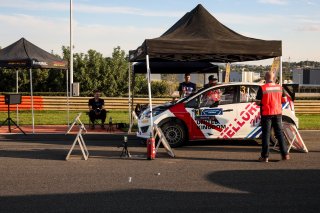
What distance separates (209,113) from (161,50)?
1921mm

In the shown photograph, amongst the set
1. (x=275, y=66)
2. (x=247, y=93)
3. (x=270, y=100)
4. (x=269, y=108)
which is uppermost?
(x=275, y=66)

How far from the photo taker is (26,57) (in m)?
15.0

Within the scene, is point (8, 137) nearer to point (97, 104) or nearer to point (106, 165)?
point (97, 104)

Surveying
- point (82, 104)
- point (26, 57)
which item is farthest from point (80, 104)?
point (26, 57)

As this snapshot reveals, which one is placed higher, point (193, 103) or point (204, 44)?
point (204, 44)

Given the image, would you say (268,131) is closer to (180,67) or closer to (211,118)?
(211,118)

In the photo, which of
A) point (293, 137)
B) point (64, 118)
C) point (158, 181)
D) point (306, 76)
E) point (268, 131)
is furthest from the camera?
point (306, 76)

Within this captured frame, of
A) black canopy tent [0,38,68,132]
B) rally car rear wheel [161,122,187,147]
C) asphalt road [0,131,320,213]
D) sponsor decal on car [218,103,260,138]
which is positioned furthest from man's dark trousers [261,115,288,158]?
black canopy tent [0,38,68,132]

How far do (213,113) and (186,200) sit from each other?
540 cm

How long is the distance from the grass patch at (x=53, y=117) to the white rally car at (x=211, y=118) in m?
7.31

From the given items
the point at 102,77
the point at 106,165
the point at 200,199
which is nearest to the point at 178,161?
the point at 106,165

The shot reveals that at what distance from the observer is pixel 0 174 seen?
866 cm

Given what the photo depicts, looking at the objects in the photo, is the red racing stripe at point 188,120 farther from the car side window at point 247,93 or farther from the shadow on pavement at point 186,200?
the shadow on pavement at point 186,200

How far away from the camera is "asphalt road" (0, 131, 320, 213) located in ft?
21.4
